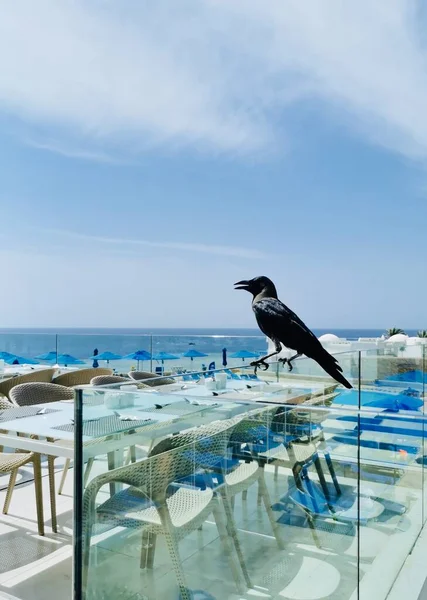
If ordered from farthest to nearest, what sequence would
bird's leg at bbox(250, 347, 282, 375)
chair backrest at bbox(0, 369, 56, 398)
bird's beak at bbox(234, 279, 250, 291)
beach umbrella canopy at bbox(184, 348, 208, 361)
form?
beach umbrella canopy at bbox(184, 348, 208, 361)
chair backrest at bbox(0, 369, 56, 398)
bird's beak at bbox(234, 279, 250, 291)
bird's leg at bbox(250, 347, 282, 375)

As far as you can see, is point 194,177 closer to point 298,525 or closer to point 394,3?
point 394,3

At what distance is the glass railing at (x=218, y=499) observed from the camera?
1825 mm

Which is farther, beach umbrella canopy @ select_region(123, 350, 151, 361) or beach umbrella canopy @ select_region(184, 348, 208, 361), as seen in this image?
beach umbrella canopy @ select_region(123, 350, 151, 361)

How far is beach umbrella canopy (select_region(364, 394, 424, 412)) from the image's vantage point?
4.73 meters

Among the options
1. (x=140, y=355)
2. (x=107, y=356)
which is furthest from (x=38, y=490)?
(x=107, y=356)

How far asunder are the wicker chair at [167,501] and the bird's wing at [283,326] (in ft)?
5.28

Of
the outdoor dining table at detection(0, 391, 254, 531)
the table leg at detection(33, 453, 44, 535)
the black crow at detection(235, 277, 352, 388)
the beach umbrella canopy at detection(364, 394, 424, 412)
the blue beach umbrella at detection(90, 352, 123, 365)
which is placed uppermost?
the black crow at detection(235, 277, 352, 388)

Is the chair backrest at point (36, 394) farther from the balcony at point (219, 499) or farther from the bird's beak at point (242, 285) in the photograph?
the balcony at point (219, 499)

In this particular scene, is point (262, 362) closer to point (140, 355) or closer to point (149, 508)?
point (149, 508)

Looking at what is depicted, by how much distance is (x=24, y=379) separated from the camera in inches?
197

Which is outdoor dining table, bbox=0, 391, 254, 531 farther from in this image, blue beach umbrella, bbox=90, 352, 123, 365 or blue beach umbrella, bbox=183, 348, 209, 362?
blue beach umbrella, bbox=90, 352, 123, 365

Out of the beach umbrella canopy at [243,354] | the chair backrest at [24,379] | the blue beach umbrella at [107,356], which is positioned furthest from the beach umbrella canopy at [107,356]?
the chair backrest at [24,379]

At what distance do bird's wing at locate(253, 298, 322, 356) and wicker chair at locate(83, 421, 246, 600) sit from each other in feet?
5.28

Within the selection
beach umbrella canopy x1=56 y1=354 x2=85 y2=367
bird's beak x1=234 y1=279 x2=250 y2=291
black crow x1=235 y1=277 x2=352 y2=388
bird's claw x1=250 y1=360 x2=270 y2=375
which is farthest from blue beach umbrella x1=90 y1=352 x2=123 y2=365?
black crow x1=235 y1=277 x2=352 y2=388
